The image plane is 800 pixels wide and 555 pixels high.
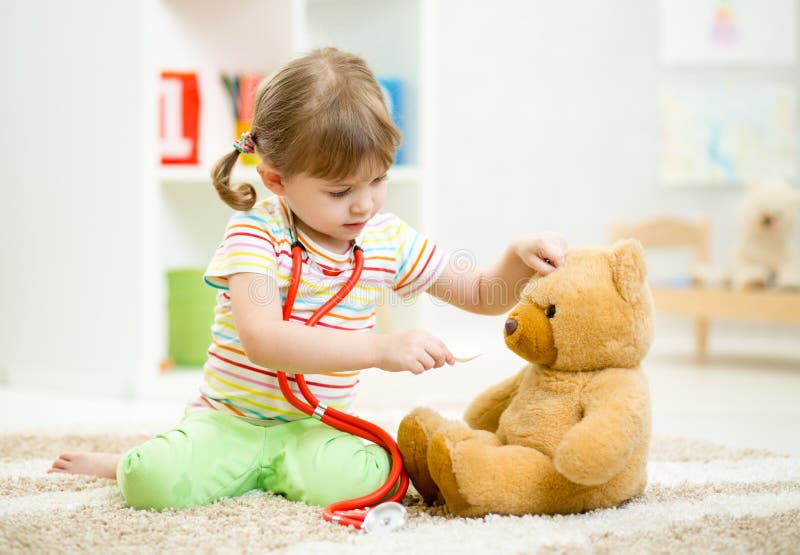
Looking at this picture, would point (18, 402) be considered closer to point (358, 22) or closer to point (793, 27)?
point (358, 22)

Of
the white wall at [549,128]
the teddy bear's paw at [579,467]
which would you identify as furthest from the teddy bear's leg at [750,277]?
the teddy bear's paw at [579,467]

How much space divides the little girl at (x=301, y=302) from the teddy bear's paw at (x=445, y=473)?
3.6 inches

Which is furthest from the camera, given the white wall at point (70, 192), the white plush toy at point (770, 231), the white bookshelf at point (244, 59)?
the white plush toy at point (770, 231)

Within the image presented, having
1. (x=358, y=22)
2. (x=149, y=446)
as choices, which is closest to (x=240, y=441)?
(x=149, y=446)

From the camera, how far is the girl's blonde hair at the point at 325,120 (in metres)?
1.10

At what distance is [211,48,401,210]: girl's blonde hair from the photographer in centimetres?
110

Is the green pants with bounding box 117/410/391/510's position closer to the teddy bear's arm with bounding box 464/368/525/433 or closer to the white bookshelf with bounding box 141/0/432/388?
the teddy bear's arm with bounding box 464/368/525/433

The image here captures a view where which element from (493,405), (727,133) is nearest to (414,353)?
(493,405)

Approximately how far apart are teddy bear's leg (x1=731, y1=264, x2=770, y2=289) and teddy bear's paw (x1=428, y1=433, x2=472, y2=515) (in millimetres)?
1781

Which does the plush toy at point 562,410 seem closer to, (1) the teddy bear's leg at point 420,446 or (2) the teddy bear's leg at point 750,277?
(1) the teddy bear's leg at point 420,446

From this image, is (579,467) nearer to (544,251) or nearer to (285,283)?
(544,251)

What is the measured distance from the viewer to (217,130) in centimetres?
228

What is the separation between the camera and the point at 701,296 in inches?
103

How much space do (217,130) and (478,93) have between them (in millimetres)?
1039
